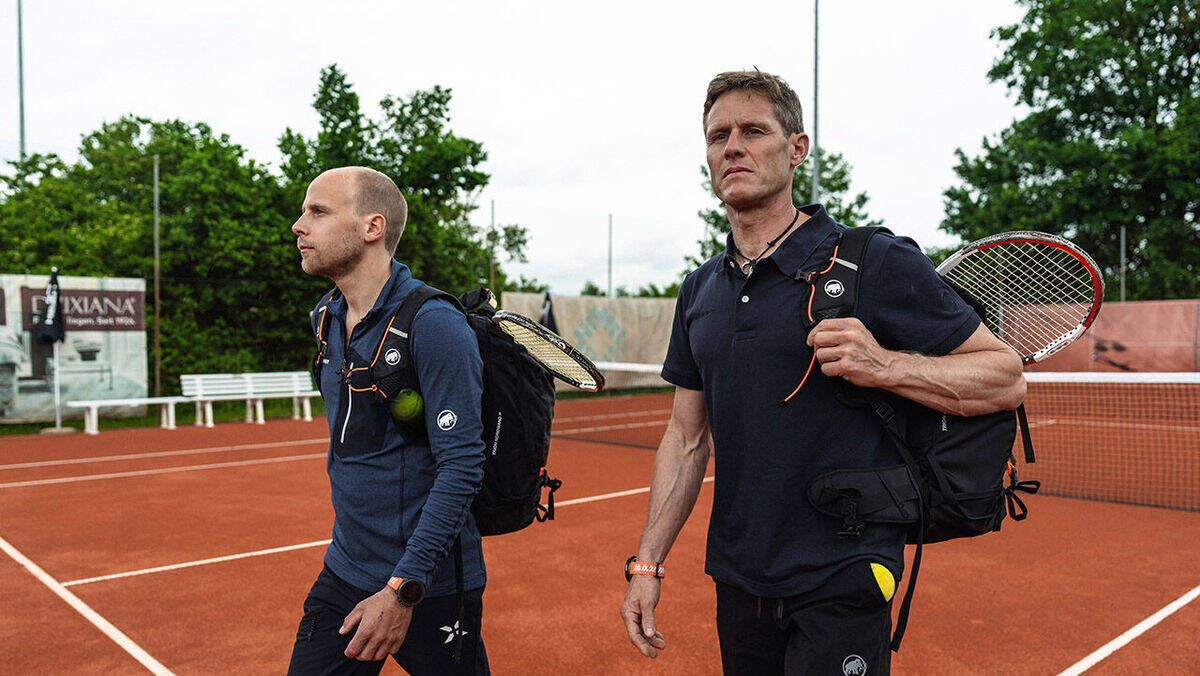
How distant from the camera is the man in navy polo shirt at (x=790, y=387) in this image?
1.79 meters

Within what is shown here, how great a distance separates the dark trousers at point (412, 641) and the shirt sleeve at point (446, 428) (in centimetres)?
21

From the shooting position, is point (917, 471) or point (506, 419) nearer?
point (917, 471)

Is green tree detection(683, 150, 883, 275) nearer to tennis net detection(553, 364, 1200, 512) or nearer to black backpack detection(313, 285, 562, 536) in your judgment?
tennis net detection(553, 364, 1200, 512)

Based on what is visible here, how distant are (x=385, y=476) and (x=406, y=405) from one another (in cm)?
23

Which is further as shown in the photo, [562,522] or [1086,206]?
[1086,206]

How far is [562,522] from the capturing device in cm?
736

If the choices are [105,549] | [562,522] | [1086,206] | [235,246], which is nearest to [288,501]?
[105,549]

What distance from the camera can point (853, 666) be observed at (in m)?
1.79

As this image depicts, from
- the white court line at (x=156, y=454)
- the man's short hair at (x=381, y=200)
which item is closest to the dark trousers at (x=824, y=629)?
the man's short hair at (x=381, y=200)

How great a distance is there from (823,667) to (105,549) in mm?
6483

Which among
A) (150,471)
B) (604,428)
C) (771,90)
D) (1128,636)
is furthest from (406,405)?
(604,428)

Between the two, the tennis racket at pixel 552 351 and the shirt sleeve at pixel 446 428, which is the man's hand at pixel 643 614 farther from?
the tennis racket at pixel 552 351

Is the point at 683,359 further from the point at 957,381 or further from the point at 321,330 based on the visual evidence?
the point at 321,330

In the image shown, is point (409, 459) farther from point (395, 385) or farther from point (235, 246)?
point (235, 246)
